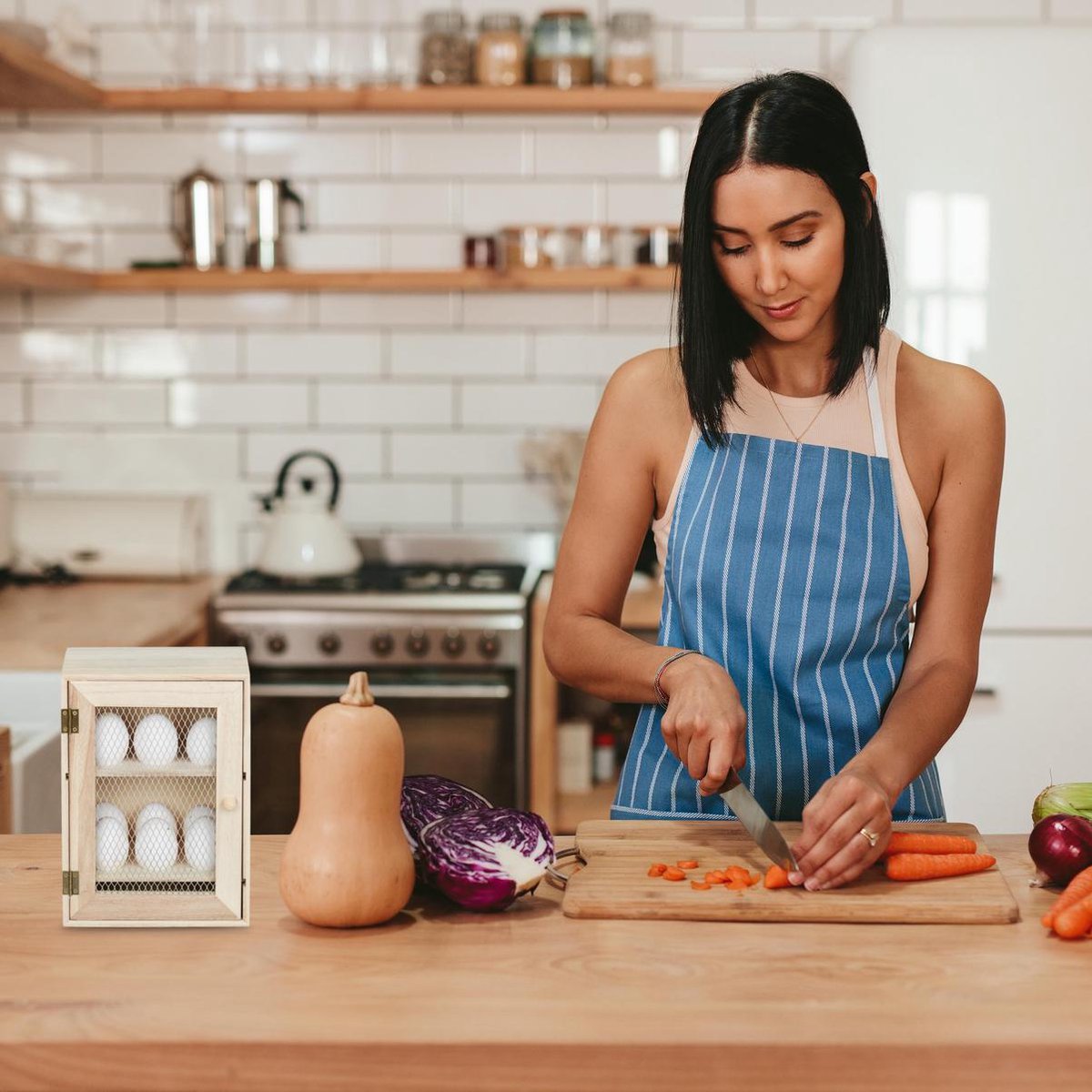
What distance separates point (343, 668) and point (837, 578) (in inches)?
65.8

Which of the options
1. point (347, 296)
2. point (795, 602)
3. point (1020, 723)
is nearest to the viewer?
point (795, 602)

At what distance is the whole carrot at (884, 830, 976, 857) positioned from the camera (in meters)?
1.35

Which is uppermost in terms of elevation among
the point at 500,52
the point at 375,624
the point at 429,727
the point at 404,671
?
the point at 500,52

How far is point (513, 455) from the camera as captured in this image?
3.69 meters

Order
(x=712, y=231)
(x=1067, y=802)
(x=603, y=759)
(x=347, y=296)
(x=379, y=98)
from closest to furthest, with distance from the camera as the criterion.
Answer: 1. (x=1067, y=802)
2. (x=712, y=231)
3. (x=603, y=759)
4. (x=379, y=98)
5. (x=347, y=296)

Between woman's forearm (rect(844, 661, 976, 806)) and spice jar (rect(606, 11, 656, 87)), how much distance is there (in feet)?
7.29

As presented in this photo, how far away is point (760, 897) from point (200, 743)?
0.50m

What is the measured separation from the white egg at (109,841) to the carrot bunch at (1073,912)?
2.58ft

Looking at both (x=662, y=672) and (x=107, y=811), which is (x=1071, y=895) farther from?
(x=107, y=811)

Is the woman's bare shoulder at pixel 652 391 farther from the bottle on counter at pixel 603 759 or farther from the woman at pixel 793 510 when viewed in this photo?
the bottle on counter at pixel 603 759

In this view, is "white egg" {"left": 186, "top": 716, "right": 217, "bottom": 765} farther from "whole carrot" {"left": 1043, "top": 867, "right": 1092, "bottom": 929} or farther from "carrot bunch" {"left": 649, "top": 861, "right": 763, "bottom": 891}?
"whole carrot" {"left": 1043, "top": 867, "right": 1092, "bottom": 929}

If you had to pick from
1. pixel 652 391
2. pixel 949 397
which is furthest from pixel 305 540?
pixel 949 397

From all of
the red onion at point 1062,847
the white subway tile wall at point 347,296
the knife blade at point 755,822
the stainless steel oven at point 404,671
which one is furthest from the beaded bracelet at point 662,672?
the white subway tile wall at point 347,296

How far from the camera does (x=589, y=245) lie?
3.50 m
